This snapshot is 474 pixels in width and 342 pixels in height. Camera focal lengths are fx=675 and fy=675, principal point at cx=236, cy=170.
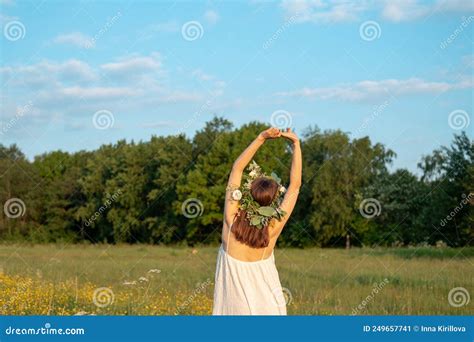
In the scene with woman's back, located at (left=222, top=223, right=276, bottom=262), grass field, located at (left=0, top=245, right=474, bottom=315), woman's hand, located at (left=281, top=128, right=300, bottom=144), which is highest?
woman's hand, located at (left=281, top=128, right=300, bottom=144)

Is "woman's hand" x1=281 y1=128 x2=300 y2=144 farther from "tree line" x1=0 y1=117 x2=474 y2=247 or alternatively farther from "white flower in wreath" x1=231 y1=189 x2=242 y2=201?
"tree line" x1=0 y1=117 x2=474 y2=247

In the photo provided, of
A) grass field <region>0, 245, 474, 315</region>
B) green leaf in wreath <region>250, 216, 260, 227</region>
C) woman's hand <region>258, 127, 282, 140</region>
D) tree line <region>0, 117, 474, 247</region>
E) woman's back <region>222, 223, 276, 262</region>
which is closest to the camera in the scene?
green leaf in wreath <region>250, 216, 260, 227</region>

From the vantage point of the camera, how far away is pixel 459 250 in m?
29.5

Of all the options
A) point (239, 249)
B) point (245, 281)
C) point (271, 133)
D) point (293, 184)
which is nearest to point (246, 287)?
point (245, 281)

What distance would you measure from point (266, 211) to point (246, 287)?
65 centimetres

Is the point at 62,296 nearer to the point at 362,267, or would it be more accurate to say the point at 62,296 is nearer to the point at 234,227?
the point at 234,227

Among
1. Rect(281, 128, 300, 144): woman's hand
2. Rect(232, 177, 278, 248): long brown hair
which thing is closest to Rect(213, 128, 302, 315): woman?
Rect(232, 177, 278, 248): long brown hair

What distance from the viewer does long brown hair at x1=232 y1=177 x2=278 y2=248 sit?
5.38 meters

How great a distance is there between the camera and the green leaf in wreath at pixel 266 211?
5379 mm

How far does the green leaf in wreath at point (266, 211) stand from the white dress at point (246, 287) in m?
0.41

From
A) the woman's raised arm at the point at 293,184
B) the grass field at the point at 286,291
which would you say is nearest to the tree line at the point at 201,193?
the grass field at the point at 286,291

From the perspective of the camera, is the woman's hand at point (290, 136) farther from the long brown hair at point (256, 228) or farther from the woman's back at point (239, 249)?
the woman's back at point (239, 249)

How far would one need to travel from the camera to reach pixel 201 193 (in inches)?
1973

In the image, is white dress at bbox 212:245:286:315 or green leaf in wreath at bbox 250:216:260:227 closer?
green leaf in wreath at bbox 250:216:260:227
